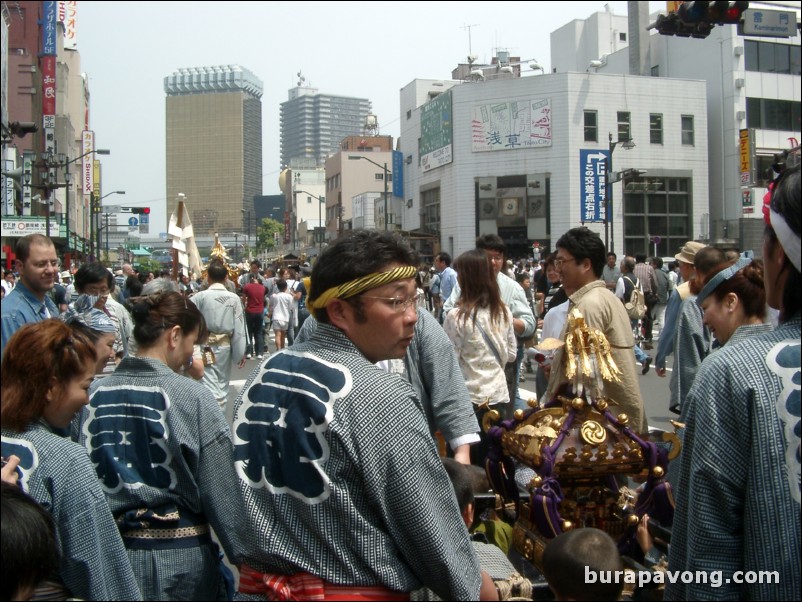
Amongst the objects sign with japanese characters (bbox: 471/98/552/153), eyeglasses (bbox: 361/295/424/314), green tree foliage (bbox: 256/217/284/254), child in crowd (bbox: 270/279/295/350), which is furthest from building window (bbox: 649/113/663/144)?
green tree foliage (bbox: 256/217/284/254)

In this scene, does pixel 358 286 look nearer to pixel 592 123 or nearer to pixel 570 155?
pixel 570 155

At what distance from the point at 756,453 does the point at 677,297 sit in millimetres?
4879

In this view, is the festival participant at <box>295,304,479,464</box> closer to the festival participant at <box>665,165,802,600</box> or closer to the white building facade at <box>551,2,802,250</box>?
the festival participant at <box>665,165,802,600</box>

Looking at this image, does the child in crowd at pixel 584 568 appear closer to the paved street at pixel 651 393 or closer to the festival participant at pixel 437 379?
the festival participant at pixel 437 379

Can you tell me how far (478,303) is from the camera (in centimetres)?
545

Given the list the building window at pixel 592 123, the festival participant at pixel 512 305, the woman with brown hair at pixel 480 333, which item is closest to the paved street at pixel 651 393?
the festival participant at pixel 512 305

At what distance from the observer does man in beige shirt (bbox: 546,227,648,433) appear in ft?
13.3

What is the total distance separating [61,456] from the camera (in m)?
2.46

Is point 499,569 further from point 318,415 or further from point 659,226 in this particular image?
point 659,226

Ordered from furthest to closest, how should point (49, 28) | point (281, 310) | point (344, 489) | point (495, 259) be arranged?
point (49, 28) → point (281, 310) → point (495, 259) → point (344, 489)

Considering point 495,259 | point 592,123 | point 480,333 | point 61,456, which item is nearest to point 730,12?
point 495,259

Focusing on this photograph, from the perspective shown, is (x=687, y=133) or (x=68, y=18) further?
(x=68, y=18)

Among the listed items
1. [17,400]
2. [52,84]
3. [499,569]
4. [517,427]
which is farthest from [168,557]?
[52,84]

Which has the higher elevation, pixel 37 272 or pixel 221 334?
pixel 37 272
